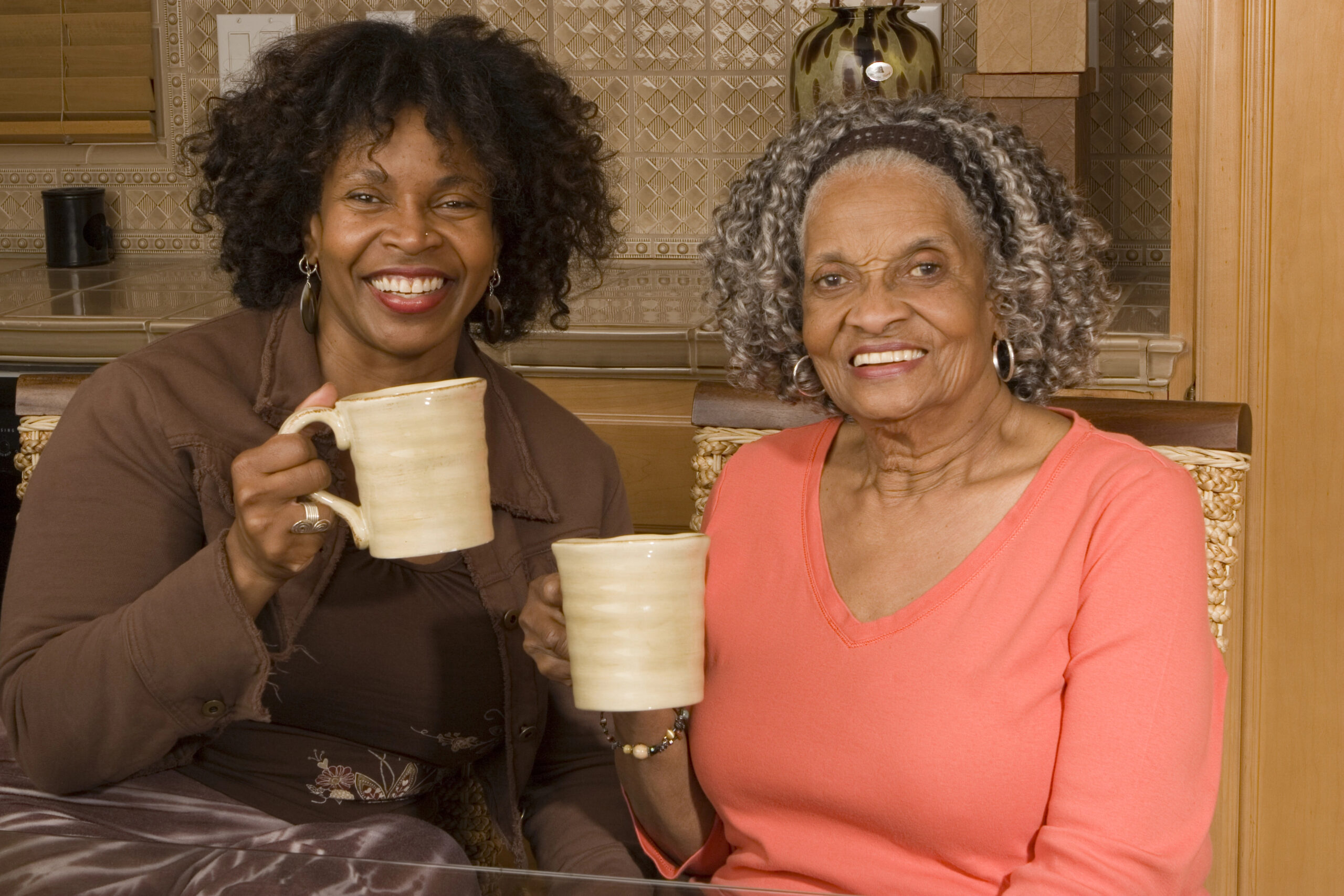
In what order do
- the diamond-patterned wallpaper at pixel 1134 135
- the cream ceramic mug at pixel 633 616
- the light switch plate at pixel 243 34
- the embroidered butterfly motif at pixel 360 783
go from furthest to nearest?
1. the light switch plate at pixel 243 34
2. the diamond-patterned wallpaper at pixel 1134 135
3. the embroidered butterfly motif at pixel 360 783
4. the cream ceramic mug at pixel 633 616

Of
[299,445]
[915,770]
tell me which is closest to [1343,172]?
[915,770]

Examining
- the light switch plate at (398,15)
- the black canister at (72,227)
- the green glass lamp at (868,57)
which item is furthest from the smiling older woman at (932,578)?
the black canister at (72,227)

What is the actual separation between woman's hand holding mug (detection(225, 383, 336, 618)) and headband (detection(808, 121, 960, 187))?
513 mm

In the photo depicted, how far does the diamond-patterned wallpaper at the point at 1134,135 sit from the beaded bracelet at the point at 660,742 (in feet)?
5.00

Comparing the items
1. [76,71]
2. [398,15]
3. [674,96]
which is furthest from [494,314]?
[76,71]

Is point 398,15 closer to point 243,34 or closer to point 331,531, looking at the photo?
point 243,34

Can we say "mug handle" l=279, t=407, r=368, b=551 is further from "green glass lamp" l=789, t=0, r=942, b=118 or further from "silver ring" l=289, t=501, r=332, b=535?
"green glass lamp" l=789, t=0, r=942, b=118

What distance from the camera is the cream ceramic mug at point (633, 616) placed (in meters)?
0.99

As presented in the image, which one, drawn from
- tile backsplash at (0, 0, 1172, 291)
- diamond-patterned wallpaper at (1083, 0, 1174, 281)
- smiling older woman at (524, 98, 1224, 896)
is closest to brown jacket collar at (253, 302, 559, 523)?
smiling older woman at (524, 98, 1224, 896)

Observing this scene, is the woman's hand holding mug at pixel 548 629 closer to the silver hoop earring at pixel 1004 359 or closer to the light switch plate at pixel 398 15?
the silver hoop earring at pixel 1004 359

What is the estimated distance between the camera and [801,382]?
1.42 metres

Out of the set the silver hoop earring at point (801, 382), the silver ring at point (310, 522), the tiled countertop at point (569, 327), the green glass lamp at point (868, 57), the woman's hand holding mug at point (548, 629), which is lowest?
the woman's hand holding mug at point (548, 629)

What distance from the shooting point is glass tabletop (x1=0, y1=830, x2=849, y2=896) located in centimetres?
85

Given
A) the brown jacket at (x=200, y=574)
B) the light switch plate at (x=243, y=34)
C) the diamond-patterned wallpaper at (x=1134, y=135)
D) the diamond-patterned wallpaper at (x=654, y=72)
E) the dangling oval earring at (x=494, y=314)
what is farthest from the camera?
the light switch plate at (x=243, y=34)
